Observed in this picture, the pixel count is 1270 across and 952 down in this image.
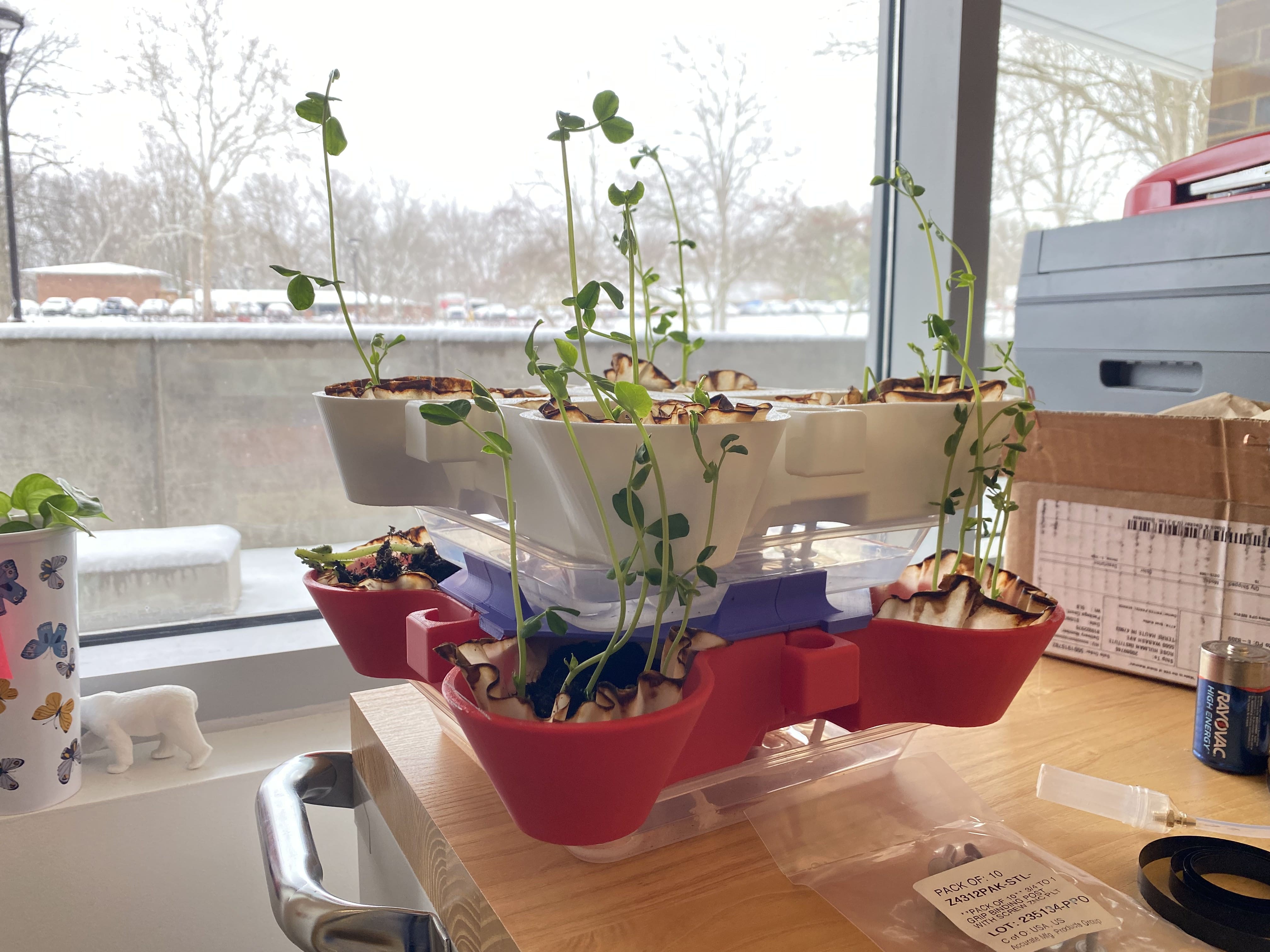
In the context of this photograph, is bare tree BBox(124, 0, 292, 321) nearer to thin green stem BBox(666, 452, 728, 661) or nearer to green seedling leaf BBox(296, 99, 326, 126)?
green seedling leaf BBox(296, 99, 326, 126)

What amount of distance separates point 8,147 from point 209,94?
0.69 feet

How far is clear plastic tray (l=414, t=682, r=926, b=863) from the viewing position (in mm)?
546

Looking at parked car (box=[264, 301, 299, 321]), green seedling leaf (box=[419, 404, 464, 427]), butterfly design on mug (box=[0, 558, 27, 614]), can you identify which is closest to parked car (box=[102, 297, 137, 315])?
parked car (box=[264, 301, 299, 321])

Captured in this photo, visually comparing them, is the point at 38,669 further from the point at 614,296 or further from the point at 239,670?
the point at 614,296

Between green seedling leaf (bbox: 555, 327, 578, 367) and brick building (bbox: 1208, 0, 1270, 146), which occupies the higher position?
brick building (bbox: 1208, 0, 1270, 146)

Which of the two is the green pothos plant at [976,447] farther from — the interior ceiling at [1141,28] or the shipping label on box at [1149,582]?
the interior ceiling at [1141,28]

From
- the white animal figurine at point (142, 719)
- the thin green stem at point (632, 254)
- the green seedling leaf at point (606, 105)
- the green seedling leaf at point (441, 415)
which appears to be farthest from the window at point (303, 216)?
the green seedling leaf at point (441, 415)

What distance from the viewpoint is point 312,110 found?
0.51 metres

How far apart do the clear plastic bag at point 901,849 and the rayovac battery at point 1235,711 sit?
221 millimetres

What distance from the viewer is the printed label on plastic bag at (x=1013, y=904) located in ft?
1.50

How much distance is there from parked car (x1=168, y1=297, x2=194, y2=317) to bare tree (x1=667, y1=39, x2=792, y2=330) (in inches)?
26.4

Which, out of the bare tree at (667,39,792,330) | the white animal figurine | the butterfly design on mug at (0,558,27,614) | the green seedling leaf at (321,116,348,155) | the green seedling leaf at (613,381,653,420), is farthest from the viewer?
the bare tree at (667,39,792,330)

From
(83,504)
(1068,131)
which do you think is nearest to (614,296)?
(83,504)

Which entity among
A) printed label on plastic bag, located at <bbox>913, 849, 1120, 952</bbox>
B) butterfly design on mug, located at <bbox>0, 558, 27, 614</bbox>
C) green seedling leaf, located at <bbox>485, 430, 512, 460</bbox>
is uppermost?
green seedling leaf, located at <bbox>485, 430, 512, 460</bbox>
